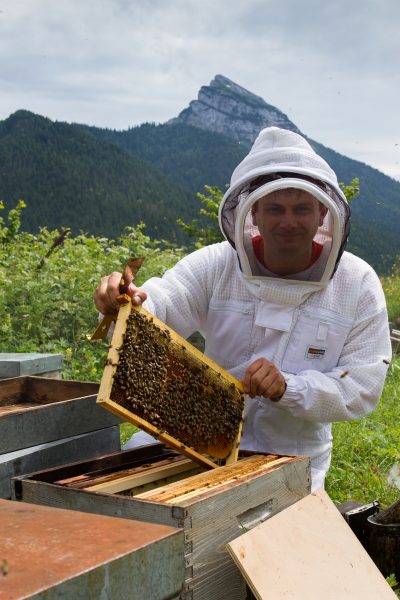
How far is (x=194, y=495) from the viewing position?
2.11 meters

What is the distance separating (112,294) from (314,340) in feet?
3.39

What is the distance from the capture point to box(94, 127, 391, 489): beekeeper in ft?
10.0

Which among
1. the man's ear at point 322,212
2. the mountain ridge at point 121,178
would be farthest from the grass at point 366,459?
the mountain ridge at point 121,178

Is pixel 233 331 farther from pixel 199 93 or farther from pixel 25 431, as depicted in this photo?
pixel 199 93

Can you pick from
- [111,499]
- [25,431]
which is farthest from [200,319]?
[111,499]

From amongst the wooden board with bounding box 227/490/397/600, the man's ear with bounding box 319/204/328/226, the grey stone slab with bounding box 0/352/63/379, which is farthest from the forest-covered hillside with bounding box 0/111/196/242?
the wooden board with bounding box 227/490/397/600

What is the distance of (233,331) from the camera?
10.9ft

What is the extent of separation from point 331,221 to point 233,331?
705 mm

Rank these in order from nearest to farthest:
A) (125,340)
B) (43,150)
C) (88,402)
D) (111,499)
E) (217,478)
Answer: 1. (111,499)
2. (217,478)
3. (125,340)
4. (88,402)
5. (43,150)

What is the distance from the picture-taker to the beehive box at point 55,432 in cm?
257

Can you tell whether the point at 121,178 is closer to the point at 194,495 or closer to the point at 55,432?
the point at 55,432

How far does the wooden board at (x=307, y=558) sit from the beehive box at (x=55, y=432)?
93 centimetres

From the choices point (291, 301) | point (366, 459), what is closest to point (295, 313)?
point (291, 301)

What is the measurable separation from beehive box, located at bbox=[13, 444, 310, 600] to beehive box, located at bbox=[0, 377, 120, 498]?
0.69 feet
